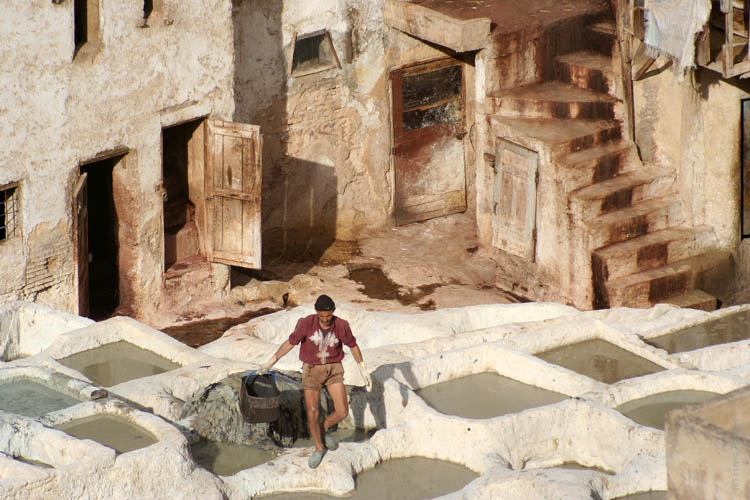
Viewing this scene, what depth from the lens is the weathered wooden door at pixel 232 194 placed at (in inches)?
608

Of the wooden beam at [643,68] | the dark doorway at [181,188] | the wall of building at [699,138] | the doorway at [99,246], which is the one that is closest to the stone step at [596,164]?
the wall of building at [699,138]

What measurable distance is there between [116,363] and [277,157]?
19.1 ft

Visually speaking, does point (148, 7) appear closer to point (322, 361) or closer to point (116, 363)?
point (116, 363)

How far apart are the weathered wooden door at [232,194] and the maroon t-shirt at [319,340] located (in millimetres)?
5489

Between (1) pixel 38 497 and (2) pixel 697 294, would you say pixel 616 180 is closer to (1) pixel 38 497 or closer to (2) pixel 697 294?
(2) pixel 697 294

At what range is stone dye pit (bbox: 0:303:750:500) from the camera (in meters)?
9.56

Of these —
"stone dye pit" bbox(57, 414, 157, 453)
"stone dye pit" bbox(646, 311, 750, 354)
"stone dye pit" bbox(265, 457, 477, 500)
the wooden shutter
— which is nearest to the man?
"stone dye pit" bbox(265, 457, 477, 500)

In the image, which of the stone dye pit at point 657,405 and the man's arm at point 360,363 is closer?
the man's arm at point 360,363

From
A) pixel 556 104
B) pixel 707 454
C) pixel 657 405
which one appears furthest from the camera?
pixel 556 104

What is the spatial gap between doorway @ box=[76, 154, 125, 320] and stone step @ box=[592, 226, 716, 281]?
540cm

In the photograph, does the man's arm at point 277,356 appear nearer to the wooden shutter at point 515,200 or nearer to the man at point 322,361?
the man at point 322,361

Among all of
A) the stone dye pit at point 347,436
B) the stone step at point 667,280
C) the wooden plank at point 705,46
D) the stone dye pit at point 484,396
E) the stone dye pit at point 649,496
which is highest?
the wooden plank at point 705,46

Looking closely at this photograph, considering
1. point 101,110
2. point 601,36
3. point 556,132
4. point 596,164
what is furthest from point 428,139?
point 101,110

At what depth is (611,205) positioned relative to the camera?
16.1 metres
